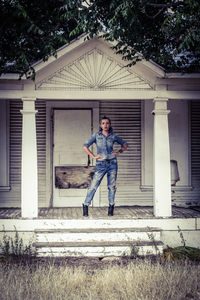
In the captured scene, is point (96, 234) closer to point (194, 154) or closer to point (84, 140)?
point (84, 140)

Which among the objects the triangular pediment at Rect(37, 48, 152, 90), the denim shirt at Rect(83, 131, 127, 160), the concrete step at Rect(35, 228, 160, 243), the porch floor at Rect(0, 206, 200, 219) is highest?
the triangular pediment at Rect(37, 48, 152, 90)

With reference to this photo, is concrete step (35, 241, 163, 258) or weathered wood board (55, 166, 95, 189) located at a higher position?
weathered wood board (55, 166, 95, 189)

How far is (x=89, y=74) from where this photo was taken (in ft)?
25.5

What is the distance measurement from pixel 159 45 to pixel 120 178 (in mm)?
3366

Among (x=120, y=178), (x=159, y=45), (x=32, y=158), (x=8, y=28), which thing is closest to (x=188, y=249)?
(x=120, y=178)

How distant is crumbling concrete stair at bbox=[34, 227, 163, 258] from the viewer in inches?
287

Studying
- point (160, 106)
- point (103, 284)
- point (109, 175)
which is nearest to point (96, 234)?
point (109, 175)

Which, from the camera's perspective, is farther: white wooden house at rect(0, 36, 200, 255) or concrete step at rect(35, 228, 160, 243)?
white wooden house at rect(0, 36, 200, 255)

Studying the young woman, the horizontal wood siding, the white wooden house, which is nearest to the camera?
the young woman

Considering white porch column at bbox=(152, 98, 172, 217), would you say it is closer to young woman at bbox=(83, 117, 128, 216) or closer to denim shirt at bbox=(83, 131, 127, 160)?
young woman at bbox=(83, 117, 128, 216)

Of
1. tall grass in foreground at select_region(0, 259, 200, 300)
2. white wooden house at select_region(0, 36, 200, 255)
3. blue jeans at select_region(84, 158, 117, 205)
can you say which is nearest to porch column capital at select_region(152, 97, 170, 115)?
white wooden house at select_region(0, 36, 200, 255)

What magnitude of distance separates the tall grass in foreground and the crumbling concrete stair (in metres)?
1.14

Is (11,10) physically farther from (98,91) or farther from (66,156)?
(66,156)

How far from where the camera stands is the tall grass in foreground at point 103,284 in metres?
5.13
